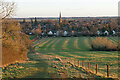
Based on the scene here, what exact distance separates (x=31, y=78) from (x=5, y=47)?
9426 millimetres

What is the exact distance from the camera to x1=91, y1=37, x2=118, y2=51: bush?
161 feet

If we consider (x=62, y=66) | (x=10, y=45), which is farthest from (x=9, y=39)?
(x=62, y=66)

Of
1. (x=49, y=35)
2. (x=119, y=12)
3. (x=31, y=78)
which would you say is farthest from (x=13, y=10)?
(x=49, y=35)

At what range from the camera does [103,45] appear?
164ft

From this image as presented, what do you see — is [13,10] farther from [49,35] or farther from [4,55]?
[49,35]

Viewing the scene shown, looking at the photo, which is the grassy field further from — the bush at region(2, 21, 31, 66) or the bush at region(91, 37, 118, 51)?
the bush at region(91, 37, 118, 51)

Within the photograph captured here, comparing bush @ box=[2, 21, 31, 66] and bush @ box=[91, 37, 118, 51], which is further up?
bush @ box=[2, 21, 31, 66]

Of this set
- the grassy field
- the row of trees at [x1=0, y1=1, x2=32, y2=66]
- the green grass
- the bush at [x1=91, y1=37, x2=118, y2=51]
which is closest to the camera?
the grassy field

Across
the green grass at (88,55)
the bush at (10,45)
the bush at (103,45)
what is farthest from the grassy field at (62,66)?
the bush at (103,45)

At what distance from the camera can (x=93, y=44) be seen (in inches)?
2024

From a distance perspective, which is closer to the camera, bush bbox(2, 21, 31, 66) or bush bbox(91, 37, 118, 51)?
bush bbox(2, 21, 31, 66)

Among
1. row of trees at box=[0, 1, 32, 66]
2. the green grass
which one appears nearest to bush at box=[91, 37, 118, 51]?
the green grass

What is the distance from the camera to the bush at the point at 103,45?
49.1m

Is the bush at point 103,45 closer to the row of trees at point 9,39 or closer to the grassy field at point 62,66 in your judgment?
the grassy field at point 62,66
